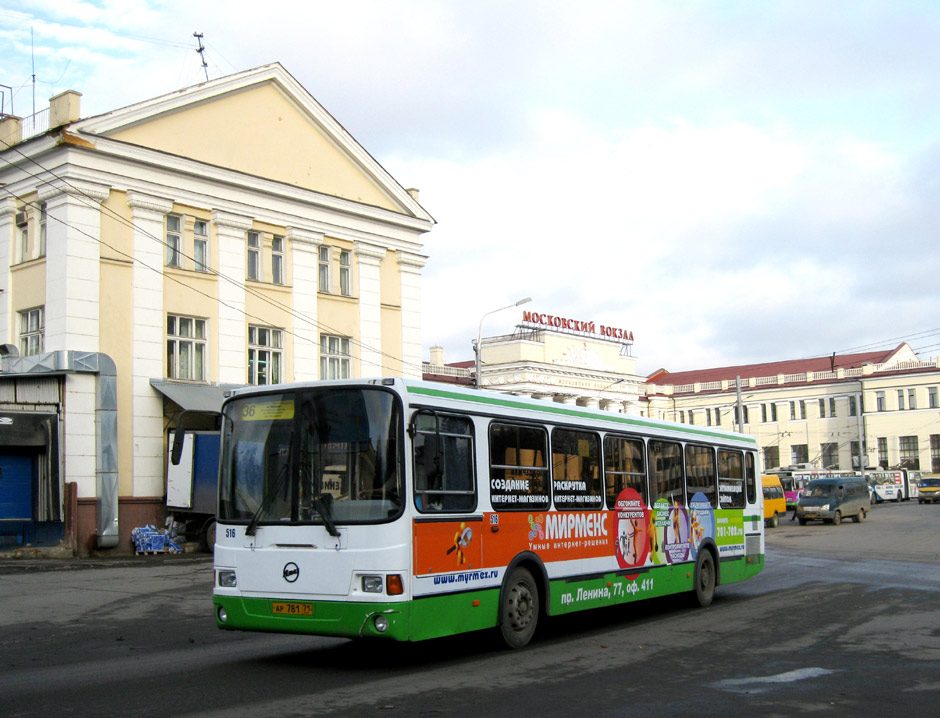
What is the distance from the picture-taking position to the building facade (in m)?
27.1

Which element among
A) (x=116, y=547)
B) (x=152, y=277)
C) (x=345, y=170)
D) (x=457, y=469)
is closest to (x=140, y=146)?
(x=152, y=277)

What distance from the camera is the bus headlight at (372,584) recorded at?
906 centimetres

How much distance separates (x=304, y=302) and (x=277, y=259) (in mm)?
1672

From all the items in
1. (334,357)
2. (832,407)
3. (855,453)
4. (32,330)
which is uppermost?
(832,407)

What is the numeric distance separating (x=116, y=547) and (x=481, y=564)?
19946 mm

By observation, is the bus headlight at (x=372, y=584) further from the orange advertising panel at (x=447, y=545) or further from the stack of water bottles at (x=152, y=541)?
the stack of water bottles at (x=152, y=541)

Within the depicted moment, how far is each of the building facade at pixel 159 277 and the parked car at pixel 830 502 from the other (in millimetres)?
18953

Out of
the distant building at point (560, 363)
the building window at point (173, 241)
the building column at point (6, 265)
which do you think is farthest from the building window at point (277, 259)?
the distant building at point (560, 363)

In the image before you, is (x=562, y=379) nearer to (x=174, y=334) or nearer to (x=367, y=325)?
(x=367, y=325)

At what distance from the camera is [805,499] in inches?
1722

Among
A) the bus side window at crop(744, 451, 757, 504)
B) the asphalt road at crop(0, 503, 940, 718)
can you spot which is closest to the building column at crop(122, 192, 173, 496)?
the asphalt road at crop(0, 503, 940, 718)

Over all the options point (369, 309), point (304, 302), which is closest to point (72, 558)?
point (304, 302)

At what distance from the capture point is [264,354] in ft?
108

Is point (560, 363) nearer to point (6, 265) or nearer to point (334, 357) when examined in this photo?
point (334, 357)
